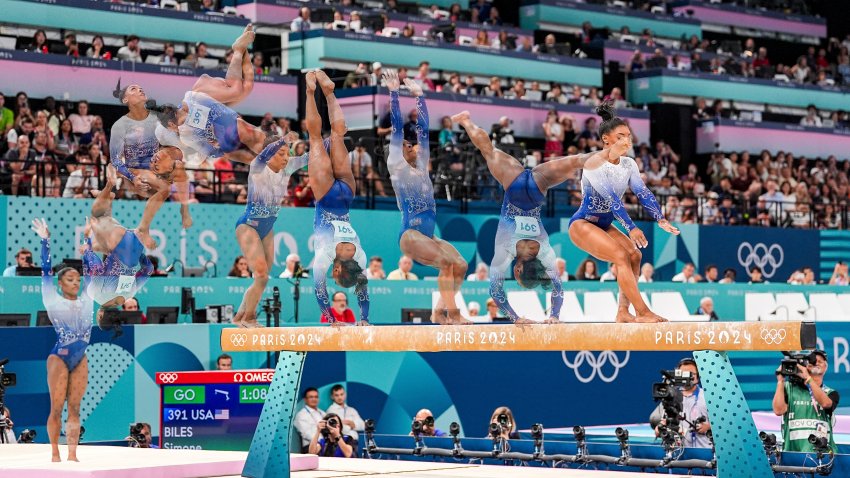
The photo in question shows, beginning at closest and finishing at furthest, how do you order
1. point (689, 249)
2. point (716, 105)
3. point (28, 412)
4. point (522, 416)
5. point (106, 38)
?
point (28, 412)
point (522, 416)
point (106, 38)
point (689, 249)
point (716, 105)

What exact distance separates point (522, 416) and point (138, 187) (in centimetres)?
742

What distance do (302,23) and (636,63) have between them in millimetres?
8218

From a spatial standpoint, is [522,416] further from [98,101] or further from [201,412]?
[98,101]

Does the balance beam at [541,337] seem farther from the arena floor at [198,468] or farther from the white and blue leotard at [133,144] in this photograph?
the white and blue leotard at [133,144]

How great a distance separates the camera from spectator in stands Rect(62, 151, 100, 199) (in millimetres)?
16312

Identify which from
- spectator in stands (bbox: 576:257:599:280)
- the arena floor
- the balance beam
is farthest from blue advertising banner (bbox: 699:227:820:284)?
the balance beam

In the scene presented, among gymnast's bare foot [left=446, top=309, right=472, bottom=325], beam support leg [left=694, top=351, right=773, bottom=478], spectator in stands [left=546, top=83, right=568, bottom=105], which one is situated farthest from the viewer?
spectator in stands [left=546, top=83, right=568, bottom=105]

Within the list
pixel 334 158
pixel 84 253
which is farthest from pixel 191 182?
pixel 334 158

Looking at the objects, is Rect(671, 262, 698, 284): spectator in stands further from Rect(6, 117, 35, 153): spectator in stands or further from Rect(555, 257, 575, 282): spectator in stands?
Rect(6, 117, 35, 153): spectator in stands

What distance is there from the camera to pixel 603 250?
29.3 ft

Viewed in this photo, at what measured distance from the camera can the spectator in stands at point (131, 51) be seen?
19.7m

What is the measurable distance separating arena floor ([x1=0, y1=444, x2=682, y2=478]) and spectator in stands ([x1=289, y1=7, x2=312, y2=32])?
13.3 m

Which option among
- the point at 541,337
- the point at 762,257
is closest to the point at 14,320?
the point at 541,337

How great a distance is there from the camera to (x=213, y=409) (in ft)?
41.7
